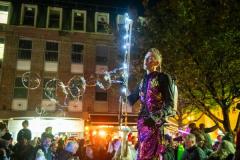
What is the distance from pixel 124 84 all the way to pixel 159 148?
1285mm

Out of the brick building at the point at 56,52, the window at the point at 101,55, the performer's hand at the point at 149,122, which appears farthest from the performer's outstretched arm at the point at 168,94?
the window at the point at 101,55

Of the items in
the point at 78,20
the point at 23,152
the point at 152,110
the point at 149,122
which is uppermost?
the point at 78,20

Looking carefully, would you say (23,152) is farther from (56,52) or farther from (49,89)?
(56,52)

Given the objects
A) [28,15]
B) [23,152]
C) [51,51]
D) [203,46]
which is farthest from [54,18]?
[23,152]

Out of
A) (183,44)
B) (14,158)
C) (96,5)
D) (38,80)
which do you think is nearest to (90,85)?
(38,80)

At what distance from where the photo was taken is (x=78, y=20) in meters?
36.1

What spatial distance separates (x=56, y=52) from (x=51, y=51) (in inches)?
18.2

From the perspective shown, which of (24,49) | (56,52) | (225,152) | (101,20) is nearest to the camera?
(225,152)

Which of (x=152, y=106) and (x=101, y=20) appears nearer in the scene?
(x=152, y=106)

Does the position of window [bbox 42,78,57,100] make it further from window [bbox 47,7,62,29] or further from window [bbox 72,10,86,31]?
window [bbox 72,10,86,31]

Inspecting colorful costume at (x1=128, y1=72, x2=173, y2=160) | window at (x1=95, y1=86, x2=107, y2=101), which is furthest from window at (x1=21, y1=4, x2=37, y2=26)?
colorful costume at (x1=128, y1=72, x2=173, y2=160)

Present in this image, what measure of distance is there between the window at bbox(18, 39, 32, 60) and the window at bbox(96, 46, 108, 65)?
20.6ft

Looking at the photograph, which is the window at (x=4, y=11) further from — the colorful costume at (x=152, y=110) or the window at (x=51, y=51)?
the colorful costume at (x=152, y=110)

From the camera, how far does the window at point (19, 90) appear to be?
109 ft
